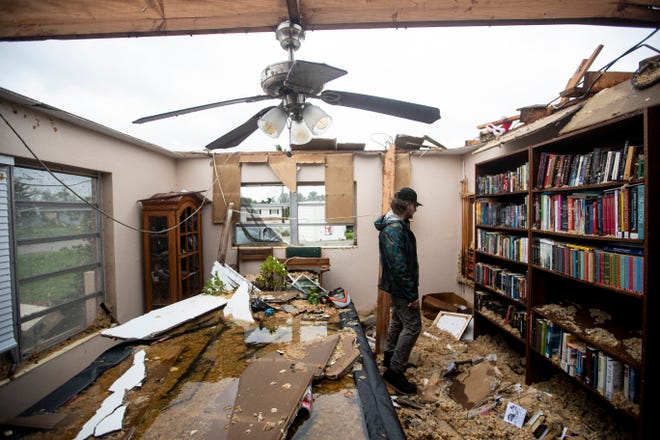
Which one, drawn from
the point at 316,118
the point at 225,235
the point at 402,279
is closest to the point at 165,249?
the point at 225,235

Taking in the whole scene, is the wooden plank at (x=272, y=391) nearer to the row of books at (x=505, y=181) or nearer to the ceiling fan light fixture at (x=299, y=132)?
the ceiling fan light fixture at (x=299, y=132)

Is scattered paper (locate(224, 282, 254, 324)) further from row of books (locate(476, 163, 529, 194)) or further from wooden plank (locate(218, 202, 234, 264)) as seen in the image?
row of books (locate(476, 163, 529, 194))

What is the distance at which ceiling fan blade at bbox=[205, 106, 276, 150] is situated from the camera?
195 cm

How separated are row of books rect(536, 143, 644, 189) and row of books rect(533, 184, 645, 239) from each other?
3.7 inches

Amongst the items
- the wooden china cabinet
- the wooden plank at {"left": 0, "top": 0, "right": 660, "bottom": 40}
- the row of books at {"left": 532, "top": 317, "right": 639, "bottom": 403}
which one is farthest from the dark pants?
the wooden china cabinet

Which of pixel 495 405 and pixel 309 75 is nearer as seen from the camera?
pixel 309 75

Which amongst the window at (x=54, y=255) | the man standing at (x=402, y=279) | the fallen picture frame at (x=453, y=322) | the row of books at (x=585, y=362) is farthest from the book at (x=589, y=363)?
the window at (x=54, y=255)

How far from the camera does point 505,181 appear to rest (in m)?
2.89

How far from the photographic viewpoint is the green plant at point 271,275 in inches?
124

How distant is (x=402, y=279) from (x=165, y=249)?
324cm

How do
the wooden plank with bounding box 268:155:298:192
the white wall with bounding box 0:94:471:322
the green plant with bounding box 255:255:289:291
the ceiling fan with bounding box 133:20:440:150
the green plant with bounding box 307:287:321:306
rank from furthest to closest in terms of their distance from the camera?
the white wall with bounding box 0:94:471:322
the wooden plank with bounding box 268:155:298:192
the green plant with bounding box 255:255:289:291
the green plant with bounding box 307:287:321:306
the ceiling fan with bounding box 133:20:440:150

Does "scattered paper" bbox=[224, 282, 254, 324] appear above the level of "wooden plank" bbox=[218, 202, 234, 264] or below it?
below

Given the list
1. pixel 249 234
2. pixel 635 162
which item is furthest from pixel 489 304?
pixel 249 234

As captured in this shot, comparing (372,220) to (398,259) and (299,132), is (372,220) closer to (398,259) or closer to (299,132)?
(398,259)
